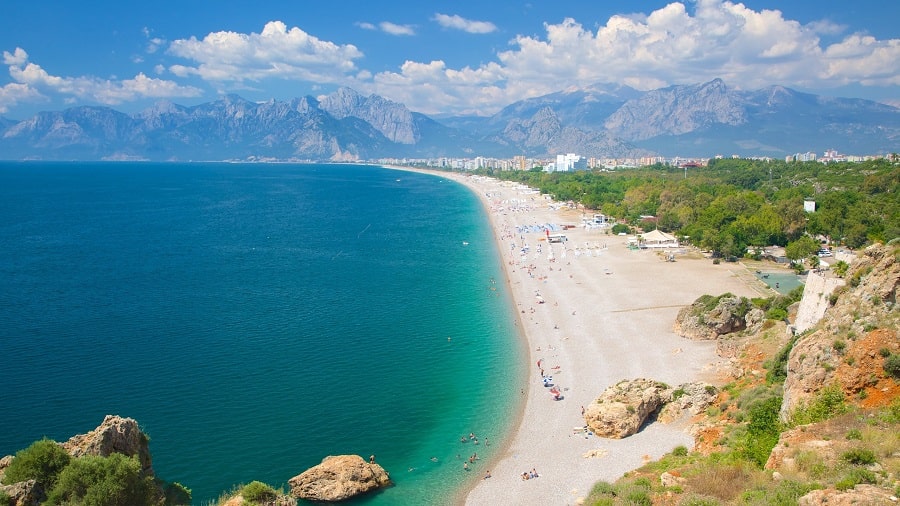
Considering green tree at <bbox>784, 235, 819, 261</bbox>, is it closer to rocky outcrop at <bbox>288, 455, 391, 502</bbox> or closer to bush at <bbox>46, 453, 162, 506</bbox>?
rocky outcrop at <bbox>288, 455, 391, 502</bbox>

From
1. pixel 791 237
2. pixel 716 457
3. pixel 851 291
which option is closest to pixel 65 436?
pixel 716 457

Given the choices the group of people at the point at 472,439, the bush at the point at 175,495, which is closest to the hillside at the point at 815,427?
the group of people at the point at 472,439

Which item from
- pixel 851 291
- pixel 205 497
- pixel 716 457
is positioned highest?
pixel 851 291

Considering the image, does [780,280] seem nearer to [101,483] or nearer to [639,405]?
[639,405]

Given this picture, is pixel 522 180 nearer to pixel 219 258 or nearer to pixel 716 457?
pixel 219 258

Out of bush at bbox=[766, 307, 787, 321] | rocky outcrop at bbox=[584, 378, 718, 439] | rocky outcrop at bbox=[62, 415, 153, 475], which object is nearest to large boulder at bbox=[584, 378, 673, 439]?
rocky outcrop at bbox=[584, 378, 718, 439]

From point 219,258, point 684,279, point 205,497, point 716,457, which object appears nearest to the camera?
point 716,457
